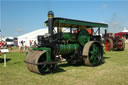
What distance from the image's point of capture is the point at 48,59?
19.6 ft

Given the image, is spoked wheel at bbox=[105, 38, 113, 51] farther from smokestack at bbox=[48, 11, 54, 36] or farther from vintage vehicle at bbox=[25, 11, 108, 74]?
smokestack at bbox=[48, 11, 54, 36]

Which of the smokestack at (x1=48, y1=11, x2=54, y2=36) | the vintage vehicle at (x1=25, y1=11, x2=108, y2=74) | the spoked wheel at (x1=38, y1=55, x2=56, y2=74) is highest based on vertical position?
the smokestack at (x1=48, y1=11, x2=54, y2=36)

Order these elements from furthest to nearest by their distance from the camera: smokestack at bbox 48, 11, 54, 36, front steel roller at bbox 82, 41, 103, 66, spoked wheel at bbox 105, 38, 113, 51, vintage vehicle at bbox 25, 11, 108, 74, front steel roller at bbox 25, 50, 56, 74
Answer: spoked wheel at bbox 105, 38, 113, 51 → front steel roller at bbox 82, 41, 103, 66 → smokestack at bbox 48, 11, 54, 36 → vintage vehicle at bbox 25, 11, 108, 74 → front steel roller at bbox 25, 50, 56, 74

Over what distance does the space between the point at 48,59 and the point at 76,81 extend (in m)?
1.47

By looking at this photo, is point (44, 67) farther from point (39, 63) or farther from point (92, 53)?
point (92, 53)

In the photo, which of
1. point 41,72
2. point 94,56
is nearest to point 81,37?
point 94,56

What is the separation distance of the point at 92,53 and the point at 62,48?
1.75 metres

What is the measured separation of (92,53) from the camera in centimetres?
779

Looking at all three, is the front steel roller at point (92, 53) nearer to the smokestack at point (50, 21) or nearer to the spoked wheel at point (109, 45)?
the smokestack at point (50, 21)

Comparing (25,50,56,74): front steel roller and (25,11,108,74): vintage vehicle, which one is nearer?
(25,50,56,74): front steel roller

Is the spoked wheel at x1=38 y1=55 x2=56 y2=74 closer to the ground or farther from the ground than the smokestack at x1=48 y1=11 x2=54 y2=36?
closer to the ground

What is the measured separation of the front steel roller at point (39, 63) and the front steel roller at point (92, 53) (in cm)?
187

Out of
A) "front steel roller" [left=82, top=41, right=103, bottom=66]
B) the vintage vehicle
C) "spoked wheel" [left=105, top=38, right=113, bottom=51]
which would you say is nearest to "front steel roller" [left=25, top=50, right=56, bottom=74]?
the vintage vehicle

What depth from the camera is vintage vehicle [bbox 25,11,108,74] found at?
5927mm
